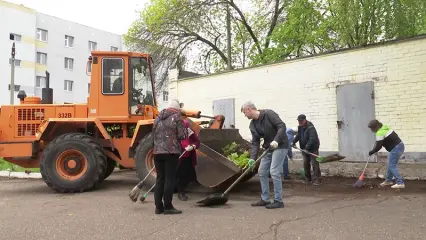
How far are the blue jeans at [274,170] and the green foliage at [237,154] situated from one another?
2.33 feet

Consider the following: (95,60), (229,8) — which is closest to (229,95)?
(95,60)

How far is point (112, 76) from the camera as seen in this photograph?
26.9 feet

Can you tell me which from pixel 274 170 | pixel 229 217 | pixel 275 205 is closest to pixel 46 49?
pixel 274 170

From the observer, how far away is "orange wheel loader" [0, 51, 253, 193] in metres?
7.64

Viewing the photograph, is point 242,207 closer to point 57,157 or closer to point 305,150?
point 305,150

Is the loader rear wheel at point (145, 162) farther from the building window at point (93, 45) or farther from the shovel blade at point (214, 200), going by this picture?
the building window at point (93, 45)

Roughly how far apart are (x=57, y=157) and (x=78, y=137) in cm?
56

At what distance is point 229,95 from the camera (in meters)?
14.0

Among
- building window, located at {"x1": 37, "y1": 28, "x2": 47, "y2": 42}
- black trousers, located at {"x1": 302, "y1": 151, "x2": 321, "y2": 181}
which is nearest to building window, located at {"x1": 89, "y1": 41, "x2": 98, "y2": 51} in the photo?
building window, located at {"x1": 37, "y1": 28, "x2": 47, "y2": 42}

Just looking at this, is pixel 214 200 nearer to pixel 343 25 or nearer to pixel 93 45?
pixel 343 25

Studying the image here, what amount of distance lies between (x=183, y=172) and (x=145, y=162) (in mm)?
912

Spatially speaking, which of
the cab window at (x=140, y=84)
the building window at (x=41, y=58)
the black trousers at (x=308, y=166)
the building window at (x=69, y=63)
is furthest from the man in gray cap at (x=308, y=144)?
the building window at (x=69, y=63)

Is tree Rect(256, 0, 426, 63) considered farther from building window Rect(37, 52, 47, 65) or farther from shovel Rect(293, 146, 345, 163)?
building window Rect(37, 52, 47, 65)

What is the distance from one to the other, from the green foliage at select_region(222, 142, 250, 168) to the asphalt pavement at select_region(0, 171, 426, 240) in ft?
2.08
